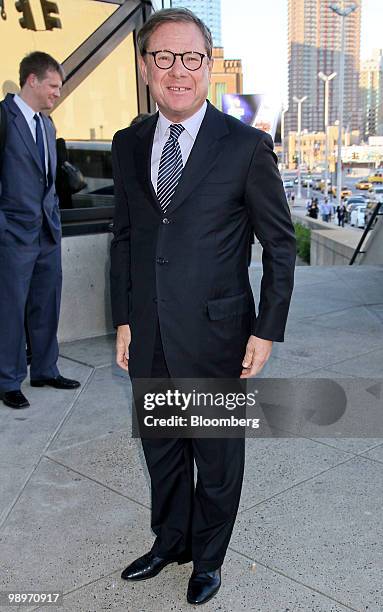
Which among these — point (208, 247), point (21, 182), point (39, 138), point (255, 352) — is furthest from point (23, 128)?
point (255, 352)

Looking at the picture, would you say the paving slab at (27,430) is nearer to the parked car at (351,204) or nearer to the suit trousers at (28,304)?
the suit trousers at (28,304)

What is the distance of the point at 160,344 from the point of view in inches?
92.3

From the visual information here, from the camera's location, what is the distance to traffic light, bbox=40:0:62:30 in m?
5.97

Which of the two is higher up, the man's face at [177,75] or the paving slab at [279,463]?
the man's face at [177,75]

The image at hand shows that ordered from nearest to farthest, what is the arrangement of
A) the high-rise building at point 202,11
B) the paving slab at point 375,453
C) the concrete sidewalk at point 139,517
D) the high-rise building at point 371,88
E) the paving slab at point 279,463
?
the high-rise building at point 202,11, the concrete sidewalk at point 139,517, the paving slab at point 279,463, the paving slab at point 375,453, the high-rise building at point 371,88

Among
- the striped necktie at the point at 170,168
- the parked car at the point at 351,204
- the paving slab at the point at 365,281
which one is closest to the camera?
the striped necktie at the point at 170,168

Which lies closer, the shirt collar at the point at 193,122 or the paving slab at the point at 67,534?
the shirt collar at the point at 193,122

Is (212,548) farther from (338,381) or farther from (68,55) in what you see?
(68,55)

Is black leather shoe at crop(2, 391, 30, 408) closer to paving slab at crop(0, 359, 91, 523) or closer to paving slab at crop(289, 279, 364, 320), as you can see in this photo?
paving slab at crop(0, 359, 91, 523)

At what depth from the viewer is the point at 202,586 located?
8.11 feet

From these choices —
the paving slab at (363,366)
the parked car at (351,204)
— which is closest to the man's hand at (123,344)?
the paving slab at (363,366)

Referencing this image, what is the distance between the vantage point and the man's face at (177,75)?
2088mm

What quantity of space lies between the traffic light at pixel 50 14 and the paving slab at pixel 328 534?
481 cm

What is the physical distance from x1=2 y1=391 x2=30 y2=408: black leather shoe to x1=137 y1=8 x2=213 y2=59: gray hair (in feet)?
9.84
